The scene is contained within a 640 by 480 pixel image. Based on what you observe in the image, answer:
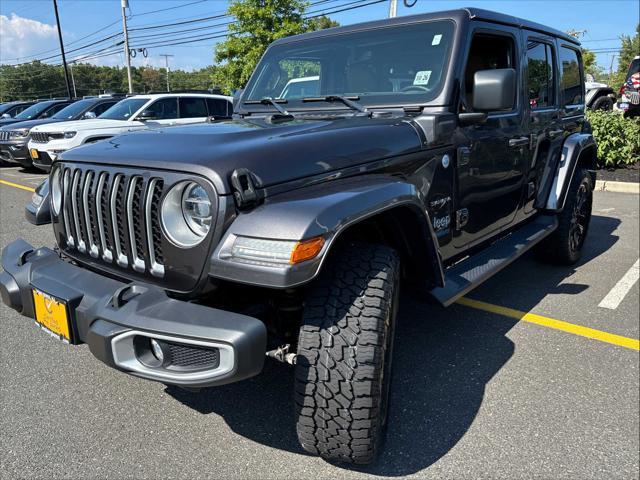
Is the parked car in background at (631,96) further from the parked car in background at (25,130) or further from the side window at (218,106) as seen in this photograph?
the parked car in background at (25,130)

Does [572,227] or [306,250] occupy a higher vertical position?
[306,250]

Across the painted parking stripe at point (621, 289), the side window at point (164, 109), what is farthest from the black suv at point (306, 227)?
the side window at point (164, 109)

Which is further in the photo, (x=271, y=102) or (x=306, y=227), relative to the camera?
(x=271, y=102)

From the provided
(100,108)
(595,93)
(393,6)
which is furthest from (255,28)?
(595,93)

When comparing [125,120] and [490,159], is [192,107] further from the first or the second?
[490,159]

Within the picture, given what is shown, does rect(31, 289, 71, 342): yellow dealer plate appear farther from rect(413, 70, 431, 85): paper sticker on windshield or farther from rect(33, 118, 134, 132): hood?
rect(33, 118, 134, 132): hood

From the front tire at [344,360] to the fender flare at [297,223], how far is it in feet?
0.76

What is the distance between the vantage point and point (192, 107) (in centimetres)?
947

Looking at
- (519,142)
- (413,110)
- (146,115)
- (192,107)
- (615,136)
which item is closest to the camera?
(413,110)

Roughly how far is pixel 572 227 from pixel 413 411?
8.91 ft

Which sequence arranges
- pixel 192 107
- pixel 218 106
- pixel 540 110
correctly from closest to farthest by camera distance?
pixel 540 110, pixel 192 107, pixel 218 106

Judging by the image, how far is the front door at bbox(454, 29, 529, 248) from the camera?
2842 mm

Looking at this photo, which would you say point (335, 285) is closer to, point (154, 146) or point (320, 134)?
point (320, 134)

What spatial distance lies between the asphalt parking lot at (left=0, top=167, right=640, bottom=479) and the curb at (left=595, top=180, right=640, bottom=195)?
17.8 ft
